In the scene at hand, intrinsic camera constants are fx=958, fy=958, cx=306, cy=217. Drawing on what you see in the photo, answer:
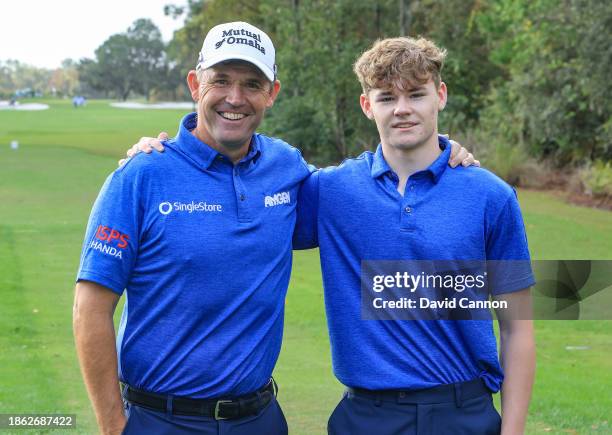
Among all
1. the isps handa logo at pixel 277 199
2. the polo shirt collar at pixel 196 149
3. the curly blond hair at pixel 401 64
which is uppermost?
the curly blond hair at pixel 401 64

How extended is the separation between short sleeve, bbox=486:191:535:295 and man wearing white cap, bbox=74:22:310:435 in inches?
34.2

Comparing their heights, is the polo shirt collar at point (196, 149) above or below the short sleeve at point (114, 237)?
above

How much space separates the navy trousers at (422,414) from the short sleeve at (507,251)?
435mm

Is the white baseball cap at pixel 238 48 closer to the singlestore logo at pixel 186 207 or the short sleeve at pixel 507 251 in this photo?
the singlestore logo at pixel 186 207

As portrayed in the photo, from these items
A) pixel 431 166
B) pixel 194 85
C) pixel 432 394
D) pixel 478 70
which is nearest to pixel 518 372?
pixel 432 394

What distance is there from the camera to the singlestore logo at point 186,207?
3.67m

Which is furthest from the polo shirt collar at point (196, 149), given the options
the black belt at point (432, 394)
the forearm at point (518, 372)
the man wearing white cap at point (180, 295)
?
the forearm at point (518, 372)

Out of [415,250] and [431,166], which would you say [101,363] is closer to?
[415,250]

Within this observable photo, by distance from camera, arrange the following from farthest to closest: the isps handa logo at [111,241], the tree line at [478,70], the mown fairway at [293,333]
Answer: the tree line at [478,70]
the mown fairway at [293,333]
the isps handa logo at [111,241]

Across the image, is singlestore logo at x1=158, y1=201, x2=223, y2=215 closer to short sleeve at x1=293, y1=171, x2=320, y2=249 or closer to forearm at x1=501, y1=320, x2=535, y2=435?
short sleeve at x1=293, y1=171, x2=320, y2=249

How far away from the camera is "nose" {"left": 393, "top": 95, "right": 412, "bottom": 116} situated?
3.81 meters

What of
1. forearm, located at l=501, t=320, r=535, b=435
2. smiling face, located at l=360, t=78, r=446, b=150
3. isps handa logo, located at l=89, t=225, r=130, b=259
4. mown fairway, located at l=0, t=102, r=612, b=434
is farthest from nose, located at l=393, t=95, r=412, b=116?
mown fairway, located at l=0, t=102, r=612, b=434

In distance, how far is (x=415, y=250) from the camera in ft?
12.2

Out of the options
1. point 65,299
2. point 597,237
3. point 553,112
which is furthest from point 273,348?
point 553,112
